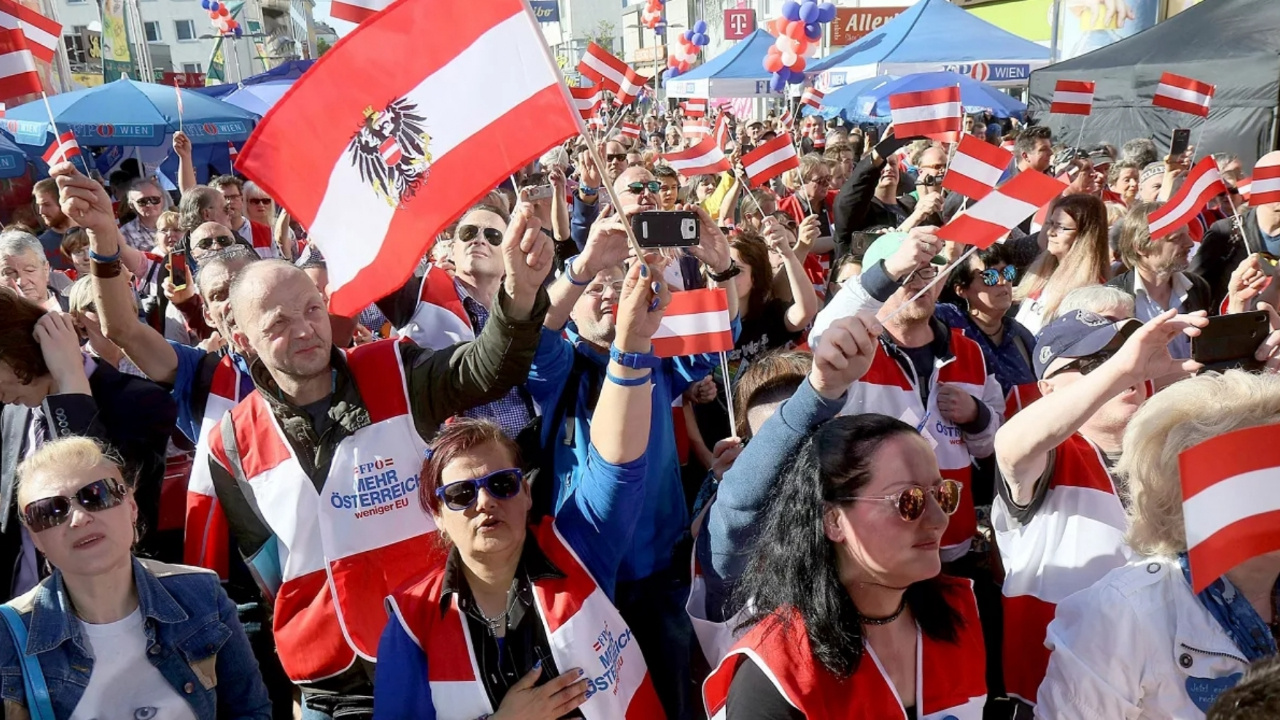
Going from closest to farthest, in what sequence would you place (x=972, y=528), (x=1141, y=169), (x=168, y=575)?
(x=168, y=575), (x=972, y=528), (x=1141, y=169)

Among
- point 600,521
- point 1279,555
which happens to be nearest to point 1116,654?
point 1279,555

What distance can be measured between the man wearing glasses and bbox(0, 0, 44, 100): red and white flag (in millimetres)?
3948

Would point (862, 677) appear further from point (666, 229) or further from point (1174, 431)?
point (666, 229)

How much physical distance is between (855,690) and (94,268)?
2813 millimetres

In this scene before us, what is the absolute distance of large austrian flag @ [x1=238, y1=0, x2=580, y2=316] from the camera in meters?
2.41

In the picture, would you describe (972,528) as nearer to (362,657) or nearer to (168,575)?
(362,657)

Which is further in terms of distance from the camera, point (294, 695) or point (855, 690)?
point (294, 695)

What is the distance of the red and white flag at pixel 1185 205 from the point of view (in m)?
4.59

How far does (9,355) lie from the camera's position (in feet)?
9.41

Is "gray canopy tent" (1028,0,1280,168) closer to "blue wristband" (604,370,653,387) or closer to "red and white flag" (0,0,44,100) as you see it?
"red and white flag" (0,0,44,100)

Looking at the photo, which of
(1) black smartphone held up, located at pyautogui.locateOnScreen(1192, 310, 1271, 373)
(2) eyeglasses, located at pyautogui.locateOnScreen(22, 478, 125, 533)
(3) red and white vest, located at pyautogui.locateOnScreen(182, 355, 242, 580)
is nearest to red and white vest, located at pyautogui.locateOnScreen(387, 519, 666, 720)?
(2) eyeglasses, located at pyautogui.locateOnScreen(22, 478, 125, 533)

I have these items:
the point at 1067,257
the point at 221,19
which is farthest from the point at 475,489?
the point at 221,19

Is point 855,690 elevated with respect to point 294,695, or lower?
elevated

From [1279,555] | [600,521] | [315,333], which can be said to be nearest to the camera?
[1279,555]
